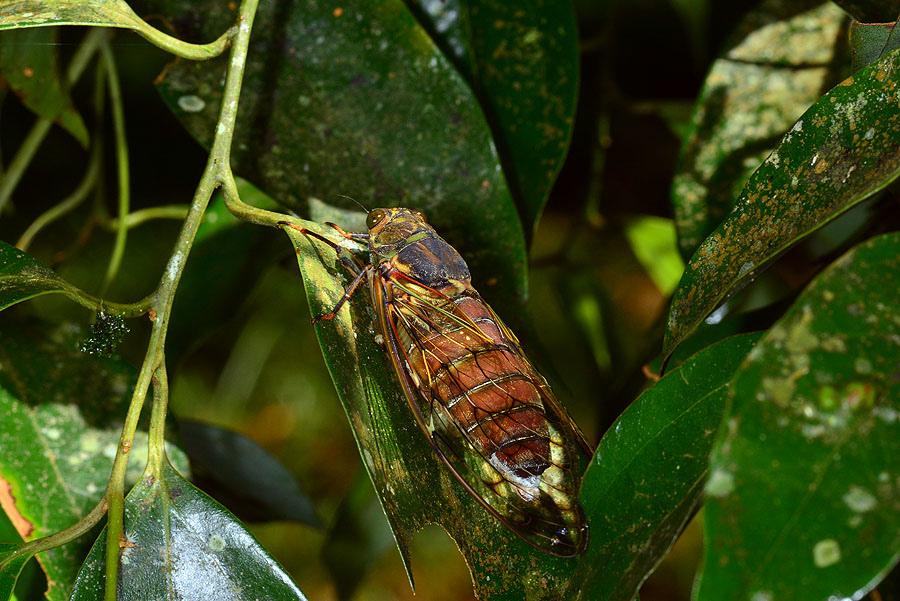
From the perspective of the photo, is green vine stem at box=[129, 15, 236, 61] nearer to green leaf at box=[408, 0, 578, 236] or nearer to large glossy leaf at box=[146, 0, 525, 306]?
large glossy leaf at box=[146, 0, 525, 306]

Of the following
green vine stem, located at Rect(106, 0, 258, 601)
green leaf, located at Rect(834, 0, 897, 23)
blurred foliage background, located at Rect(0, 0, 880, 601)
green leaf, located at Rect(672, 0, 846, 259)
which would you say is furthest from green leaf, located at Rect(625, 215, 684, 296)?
green vine stem, located at Rect(106, 0, 258, 601)

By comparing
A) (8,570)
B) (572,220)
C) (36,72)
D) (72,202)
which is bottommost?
(572,220)

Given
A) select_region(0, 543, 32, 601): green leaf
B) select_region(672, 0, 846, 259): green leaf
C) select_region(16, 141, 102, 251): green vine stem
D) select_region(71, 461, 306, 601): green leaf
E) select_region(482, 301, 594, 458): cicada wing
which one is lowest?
select_region(482, 301, 594, 458): cicada wing

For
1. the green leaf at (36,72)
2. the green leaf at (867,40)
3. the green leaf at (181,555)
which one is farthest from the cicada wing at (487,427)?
the green leaf at (36,72)

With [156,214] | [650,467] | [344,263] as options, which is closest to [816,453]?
[650,467]

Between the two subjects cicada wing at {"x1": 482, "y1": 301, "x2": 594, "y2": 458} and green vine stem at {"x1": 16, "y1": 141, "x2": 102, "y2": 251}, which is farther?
green vine stem at {"x1": 16, "y1": 141, "x2": 102, "y2": 251}

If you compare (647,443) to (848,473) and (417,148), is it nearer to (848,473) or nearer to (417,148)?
(848,473)

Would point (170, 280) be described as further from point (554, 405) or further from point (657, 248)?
point (657, 248)
